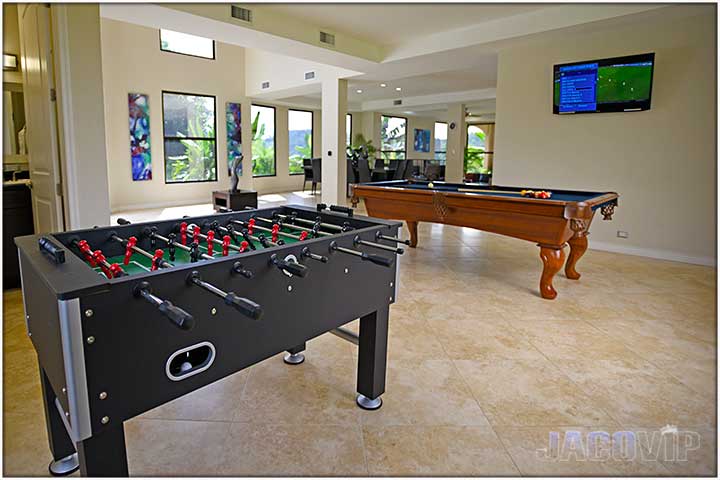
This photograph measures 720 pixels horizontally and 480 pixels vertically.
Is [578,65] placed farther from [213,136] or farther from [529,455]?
[213,136]

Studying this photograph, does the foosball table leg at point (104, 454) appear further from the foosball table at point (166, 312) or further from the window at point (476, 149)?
the window at point (476, 149)

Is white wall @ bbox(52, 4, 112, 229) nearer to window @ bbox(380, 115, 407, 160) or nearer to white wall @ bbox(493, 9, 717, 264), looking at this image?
white wall @ bbox(493, 9, 717, 264)

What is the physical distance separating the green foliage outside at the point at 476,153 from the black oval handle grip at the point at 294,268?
15.7 metres

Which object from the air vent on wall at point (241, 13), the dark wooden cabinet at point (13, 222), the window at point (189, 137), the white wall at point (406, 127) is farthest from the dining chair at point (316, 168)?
the dark wooden cabinet at point (13, 222)

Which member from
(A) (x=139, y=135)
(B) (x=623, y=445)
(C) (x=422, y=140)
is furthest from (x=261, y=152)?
(B) (x=623, y=445)

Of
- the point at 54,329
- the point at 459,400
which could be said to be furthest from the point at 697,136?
the point at 54,329

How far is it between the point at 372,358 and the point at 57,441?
1.19 metres

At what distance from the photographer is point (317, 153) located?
13.2 meters

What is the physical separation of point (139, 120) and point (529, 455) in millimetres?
8607

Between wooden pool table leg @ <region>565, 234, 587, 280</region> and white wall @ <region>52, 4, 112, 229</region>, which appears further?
wooden pool table leg @ <region>565, 234, 587, 280</region>

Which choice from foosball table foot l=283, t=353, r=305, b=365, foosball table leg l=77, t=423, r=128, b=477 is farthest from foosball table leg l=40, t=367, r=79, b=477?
foosball table foot l=283, t=353, r=305, b=365

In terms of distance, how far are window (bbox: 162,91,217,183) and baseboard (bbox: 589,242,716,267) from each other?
7515mm

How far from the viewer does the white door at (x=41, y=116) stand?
309cm

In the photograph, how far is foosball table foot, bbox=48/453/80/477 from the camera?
1.55 metres
